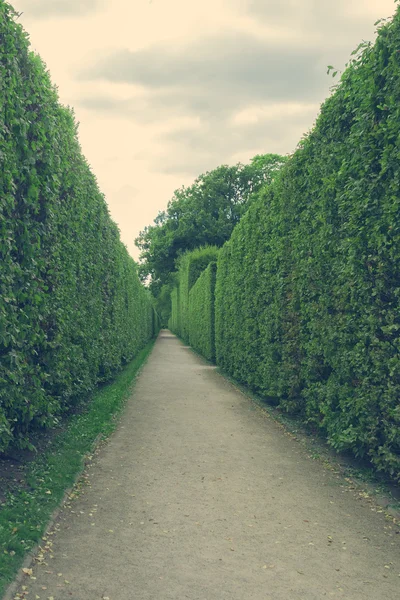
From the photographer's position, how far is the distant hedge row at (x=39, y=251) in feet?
18.9

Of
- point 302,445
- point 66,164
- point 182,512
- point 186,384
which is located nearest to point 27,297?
point 182,512

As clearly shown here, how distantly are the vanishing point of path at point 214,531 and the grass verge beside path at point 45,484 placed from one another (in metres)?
0.17

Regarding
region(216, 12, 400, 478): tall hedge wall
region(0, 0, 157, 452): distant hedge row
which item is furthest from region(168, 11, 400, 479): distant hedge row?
region(0, 0, 157, 452): distant hedge row

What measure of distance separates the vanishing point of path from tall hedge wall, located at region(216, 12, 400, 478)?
0.94 m

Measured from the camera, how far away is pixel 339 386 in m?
7.30

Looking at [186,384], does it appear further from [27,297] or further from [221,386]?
[27,297]

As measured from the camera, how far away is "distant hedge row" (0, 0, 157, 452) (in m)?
5.75

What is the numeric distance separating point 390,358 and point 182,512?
8.68ft

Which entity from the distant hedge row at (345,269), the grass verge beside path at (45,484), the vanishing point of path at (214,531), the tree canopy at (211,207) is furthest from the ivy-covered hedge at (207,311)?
the tree canopy at (211,207)

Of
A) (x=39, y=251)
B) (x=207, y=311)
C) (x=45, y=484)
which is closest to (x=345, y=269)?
(x=39, y=251)

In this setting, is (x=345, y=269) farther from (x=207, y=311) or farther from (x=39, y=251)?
(x=207, y=311)

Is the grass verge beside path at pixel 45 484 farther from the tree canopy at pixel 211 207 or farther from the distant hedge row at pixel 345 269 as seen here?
the tree canopy at pixel 211 207

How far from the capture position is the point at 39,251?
22.8 feet

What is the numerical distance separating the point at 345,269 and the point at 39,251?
389 cm
